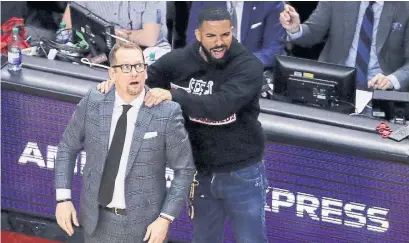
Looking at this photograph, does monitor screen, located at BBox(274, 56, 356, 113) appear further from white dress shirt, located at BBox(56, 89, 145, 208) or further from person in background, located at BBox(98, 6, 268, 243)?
white dress shirt, located at BBox(56, 89, 145, 208)

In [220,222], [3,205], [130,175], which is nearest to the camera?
[130,175]

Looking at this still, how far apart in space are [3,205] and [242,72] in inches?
86.3

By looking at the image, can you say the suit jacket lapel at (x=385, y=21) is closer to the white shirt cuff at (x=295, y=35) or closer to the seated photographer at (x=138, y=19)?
the white shirt cuff at (x=295, y=35)

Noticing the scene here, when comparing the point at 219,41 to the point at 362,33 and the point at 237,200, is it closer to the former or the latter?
the point at 237,200

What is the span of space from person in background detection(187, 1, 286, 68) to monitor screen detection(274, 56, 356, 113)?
99cm

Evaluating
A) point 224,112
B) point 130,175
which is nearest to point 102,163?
point 130,175

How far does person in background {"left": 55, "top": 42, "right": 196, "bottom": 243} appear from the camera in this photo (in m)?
3.85

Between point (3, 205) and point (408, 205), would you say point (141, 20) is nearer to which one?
point (3, 205)

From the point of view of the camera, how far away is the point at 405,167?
15.1 feet

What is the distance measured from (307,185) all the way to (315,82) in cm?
57

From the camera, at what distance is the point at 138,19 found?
6.13 m

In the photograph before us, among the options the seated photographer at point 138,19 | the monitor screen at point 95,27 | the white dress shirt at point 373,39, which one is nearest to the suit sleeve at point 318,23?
the white dress shirt at point 373,39

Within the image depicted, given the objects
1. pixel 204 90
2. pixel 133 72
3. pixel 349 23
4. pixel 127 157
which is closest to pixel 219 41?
pixel 204 90

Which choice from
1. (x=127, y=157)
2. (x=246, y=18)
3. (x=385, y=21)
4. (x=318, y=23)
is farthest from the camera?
(x=246, y=18)
